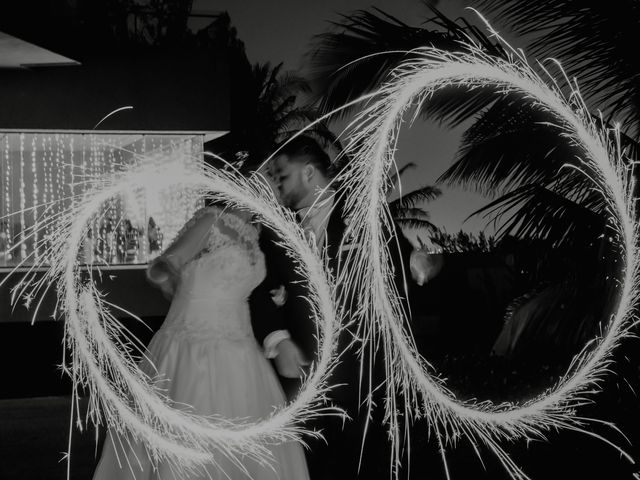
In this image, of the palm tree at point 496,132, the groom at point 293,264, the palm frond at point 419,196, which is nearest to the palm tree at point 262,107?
the palm frond at point 419,196

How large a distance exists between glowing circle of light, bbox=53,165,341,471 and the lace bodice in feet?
0.79

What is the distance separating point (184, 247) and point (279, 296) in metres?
0.53

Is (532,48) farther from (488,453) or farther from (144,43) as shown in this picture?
(144,43)

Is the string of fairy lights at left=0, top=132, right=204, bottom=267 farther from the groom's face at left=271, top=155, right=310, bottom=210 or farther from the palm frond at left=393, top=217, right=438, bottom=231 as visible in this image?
the palm frond at left=393, top=217, right=438, bottom=231

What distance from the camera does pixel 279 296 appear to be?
423 cm

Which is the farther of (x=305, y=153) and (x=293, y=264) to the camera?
(x=293, y=264)

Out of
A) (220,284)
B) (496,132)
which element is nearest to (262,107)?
(496,132)

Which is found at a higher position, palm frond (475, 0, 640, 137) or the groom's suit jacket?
palm frond (475, 0, 640, 137)

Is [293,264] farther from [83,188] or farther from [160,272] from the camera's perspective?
[83,188]

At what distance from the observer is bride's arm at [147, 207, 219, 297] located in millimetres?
3977

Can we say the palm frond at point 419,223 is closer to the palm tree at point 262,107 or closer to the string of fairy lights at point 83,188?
the palm tree at point 262,107


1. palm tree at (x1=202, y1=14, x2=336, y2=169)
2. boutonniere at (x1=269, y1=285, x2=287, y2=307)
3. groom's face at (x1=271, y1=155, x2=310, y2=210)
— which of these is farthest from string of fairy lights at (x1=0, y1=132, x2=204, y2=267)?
groom's face at (x1=271, y1=155, x2=310, y2=210)

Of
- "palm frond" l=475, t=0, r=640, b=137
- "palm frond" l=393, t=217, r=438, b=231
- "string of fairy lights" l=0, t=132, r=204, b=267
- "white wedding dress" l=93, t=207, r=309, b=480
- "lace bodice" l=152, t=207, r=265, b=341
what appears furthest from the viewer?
"palm frond" l=393, t=217, r=438, b=231

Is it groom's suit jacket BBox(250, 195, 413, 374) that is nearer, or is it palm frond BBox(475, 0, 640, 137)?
groom's suit jacket BBox(250, 195, 413, 374)
